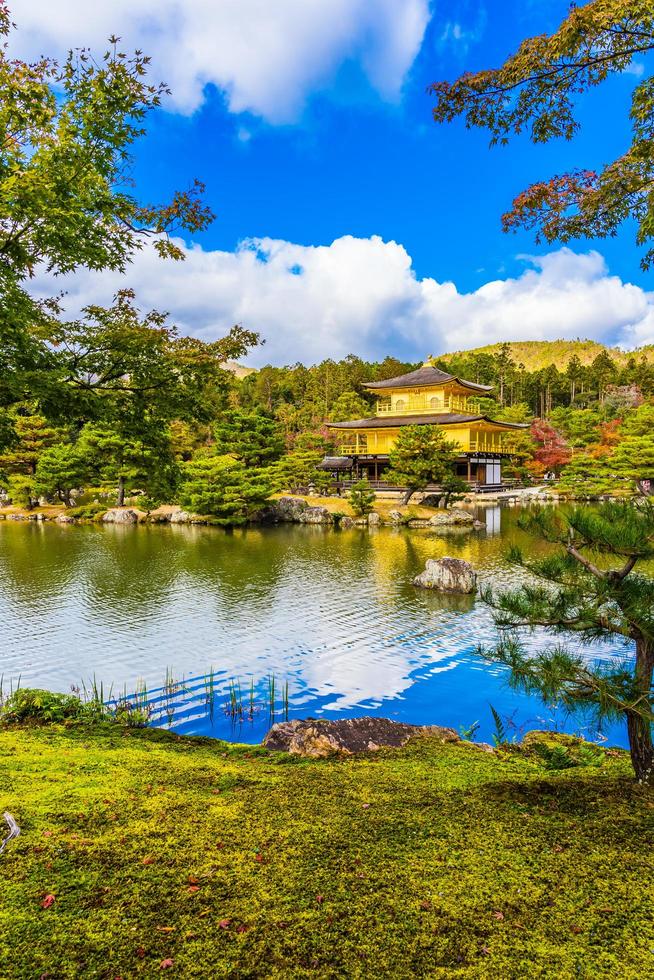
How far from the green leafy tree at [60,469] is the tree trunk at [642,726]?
24.6 m

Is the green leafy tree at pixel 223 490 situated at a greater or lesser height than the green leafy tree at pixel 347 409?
lesser

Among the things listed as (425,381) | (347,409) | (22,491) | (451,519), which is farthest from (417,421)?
(22,491)

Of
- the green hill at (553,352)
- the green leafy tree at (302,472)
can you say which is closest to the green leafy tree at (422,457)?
the green leafy tree at (302,472)

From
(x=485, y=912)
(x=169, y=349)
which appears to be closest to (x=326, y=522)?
(x=169, y=349)

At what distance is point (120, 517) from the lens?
952 inches

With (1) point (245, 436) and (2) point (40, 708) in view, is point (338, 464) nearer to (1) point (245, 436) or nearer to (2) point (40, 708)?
(1) point (245, 436)

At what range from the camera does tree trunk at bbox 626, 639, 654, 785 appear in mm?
2648

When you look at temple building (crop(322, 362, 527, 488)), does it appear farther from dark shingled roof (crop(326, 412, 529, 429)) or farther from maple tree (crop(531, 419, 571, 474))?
maple tree (crop(531, 419, 571, 474))

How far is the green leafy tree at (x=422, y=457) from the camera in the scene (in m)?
22.8

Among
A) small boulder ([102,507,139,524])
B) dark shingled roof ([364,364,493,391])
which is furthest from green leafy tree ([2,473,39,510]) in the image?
dark shingled roof ([364,364,493,391])

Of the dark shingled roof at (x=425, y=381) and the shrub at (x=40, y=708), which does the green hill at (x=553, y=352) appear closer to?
the dark shingled roof at (x=425, y=381)

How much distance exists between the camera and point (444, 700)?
6.34m

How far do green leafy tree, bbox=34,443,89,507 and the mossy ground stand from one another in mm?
23648

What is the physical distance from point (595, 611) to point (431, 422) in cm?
2970
